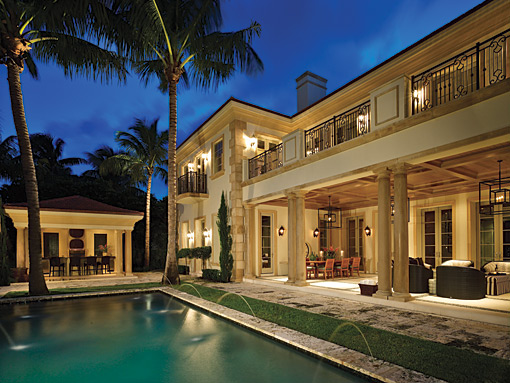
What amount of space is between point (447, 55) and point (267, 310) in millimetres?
8133

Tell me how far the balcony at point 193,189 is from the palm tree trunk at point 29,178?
678 centimetres

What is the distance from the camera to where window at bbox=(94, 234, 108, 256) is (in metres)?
18.1

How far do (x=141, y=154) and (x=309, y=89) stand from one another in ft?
36.3

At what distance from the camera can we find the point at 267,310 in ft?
24.5

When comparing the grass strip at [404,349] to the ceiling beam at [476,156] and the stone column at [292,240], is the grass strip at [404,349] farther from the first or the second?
the ceiling beam at [476,156]

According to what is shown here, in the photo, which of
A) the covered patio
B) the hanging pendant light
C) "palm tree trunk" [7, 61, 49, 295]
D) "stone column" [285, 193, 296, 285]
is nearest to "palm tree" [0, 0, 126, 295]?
"palm tree trunk" [7, 61, 49, 295]

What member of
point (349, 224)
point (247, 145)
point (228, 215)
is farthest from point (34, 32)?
point (349, 224)

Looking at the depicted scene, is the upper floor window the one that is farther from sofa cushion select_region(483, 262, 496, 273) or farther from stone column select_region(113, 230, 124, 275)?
sofa cushion select_region(483, 262, 496, 273)

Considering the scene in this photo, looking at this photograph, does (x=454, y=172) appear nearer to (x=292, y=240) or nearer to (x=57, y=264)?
(x=292, y=240)

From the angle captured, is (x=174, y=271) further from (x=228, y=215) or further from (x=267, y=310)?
(x=267, y=310)

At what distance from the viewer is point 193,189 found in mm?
16359

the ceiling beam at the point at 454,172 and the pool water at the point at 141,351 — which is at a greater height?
the ceiling beam at the point at 454,172

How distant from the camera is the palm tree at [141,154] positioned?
791 inches

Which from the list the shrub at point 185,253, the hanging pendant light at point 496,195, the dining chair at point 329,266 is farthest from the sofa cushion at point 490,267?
the shrub at point 185,253
